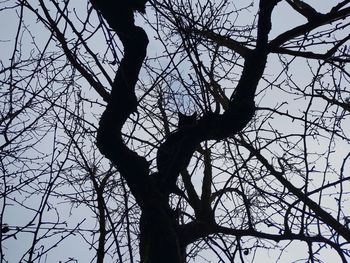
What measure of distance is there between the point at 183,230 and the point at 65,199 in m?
1.51

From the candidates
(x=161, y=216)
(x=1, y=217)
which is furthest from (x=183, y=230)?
(x=1, y=217)

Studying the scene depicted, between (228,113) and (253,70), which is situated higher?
(253,70)

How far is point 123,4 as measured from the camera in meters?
2.57

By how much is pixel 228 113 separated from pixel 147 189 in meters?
0.81

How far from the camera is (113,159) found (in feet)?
9.31

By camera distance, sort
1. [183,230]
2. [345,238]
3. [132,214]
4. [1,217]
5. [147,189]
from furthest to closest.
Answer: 1. [132,214]
2. [183,230]
3. [147,189]
4. [345,238]
5. [1,217]

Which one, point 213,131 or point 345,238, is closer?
point 345,238

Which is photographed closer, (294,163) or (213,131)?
(213,131)

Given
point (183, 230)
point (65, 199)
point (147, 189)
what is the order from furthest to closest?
point (65, 199), point (183, 230), point (147, 189)

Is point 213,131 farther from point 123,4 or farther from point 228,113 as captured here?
point 123,4

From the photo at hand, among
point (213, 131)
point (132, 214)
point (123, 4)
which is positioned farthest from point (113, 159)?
point (132, 214)

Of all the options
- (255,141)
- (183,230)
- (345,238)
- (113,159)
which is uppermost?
(255,141)

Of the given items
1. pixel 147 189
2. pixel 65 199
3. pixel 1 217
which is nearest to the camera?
pixel 1 217

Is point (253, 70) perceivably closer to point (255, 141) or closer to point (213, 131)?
point (213, 131)
